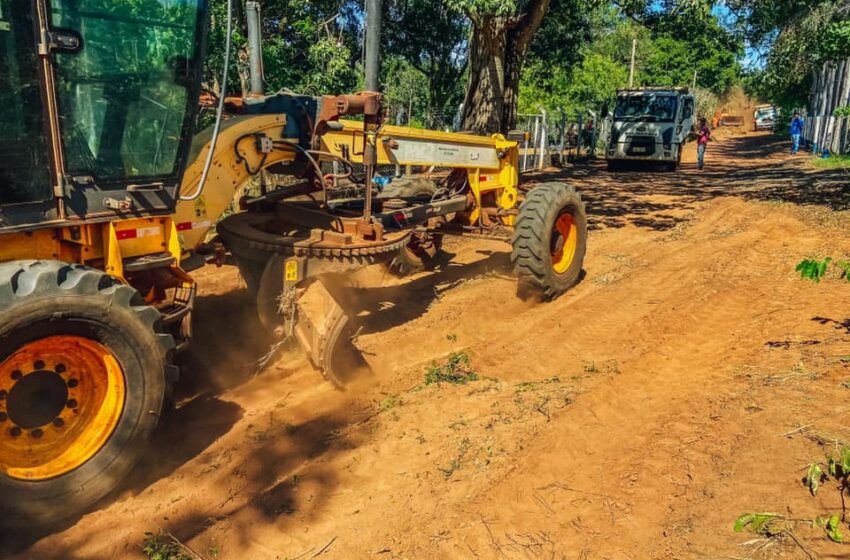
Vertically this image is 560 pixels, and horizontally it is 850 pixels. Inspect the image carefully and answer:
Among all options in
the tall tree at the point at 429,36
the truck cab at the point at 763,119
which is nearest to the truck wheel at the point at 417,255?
the tall tree at the point at 429,36

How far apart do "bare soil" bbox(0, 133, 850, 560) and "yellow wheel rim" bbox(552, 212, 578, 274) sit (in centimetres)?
36

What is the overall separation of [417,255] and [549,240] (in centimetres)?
181

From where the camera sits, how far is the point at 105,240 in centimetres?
387

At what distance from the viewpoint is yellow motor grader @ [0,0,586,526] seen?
10.8 feet

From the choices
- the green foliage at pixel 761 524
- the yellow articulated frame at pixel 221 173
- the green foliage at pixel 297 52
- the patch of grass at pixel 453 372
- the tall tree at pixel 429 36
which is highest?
the tall tree at pixel 429 36

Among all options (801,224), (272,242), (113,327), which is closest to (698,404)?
(272,242)

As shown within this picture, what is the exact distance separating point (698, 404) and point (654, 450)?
2.35 feet

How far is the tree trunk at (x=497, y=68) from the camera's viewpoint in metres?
12.9

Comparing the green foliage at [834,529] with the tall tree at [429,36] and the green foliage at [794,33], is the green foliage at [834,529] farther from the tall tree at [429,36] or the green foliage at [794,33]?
the tall tree at [429,36]

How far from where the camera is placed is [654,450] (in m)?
3.87

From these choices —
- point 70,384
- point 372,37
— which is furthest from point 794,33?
point 70,384

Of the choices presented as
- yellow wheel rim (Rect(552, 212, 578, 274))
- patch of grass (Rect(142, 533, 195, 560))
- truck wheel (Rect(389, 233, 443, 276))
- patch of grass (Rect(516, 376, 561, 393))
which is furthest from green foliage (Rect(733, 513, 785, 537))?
truck wheel (Rect(389, 233, 443, 276))

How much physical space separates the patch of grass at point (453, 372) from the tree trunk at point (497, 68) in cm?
892

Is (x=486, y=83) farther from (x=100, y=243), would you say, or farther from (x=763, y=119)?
(x=763, y=119)
